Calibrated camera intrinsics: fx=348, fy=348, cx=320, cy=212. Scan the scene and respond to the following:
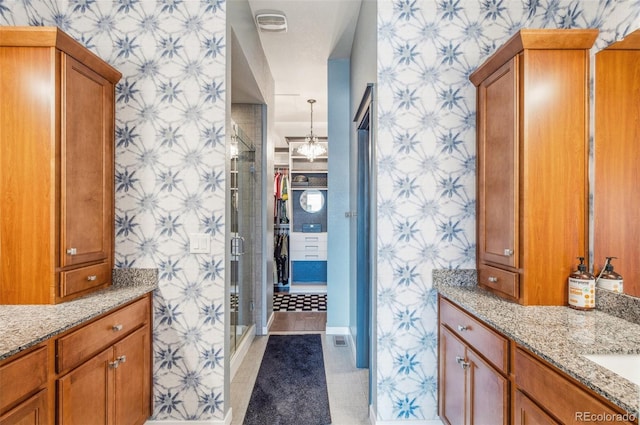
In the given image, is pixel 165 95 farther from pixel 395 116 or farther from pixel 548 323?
pixel 548 323

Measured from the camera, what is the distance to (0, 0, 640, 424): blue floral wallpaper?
2.02 metres

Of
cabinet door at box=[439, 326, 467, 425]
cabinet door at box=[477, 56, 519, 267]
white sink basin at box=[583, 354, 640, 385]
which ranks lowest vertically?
cabinet door at box=[439, 326, 467, 425]

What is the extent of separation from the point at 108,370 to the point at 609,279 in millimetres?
2250

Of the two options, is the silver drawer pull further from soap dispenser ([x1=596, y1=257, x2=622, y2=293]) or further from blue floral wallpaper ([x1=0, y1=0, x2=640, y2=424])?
soap dispenser ([x1=596, y1=257, x2=622, y2=293])

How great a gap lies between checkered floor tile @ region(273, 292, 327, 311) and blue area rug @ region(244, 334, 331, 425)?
132 centimetres

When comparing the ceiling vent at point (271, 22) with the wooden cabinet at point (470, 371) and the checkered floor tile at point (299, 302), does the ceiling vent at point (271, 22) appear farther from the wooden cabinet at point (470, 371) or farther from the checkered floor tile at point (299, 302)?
the checkered floor tile at point (299, 302)

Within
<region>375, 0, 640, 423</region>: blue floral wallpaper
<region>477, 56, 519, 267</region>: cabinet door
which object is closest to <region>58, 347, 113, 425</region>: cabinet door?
<region>375, 0, 640, 423</region>: blue floral wallpaper

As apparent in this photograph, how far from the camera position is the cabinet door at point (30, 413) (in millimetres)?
1072

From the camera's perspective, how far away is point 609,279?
1.48 metres

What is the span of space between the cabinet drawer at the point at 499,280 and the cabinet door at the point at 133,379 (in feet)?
6.17

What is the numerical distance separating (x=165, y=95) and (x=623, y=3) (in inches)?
89.2

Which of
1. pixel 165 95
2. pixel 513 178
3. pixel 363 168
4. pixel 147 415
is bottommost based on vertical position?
pixel 147 415

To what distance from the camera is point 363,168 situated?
2.98 metres

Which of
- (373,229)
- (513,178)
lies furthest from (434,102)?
(373,229)
